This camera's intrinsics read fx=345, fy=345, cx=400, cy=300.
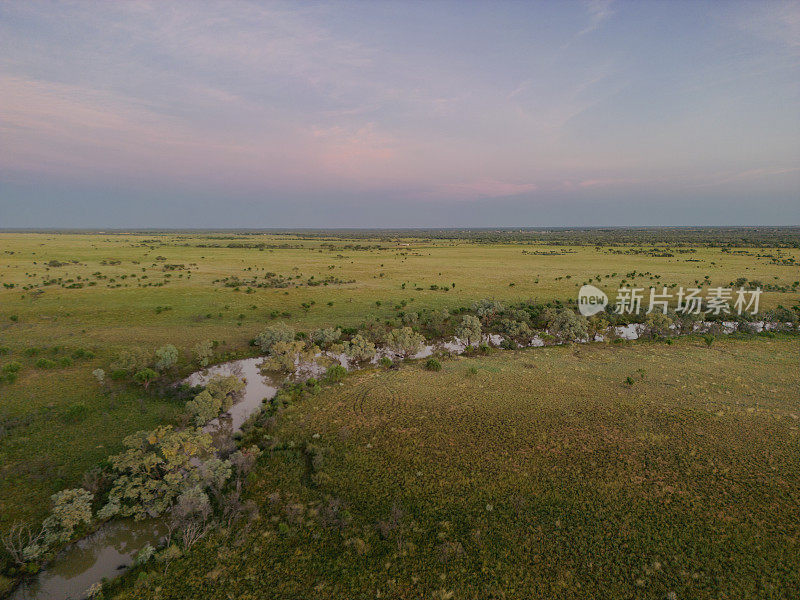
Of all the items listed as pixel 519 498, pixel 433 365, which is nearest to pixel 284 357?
pixel 433 365

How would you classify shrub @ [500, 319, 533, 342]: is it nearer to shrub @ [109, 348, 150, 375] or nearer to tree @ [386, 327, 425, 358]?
tree @ [386, 327, 425, 358]

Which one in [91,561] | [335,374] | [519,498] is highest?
[335,374]

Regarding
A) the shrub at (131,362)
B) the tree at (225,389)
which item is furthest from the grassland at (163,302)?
the tree at (225,389)

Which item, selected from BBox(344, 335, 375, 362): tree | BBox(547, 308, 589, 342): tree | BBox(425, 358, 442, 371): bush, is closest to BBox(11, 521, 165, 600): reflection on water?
BBox(344, 335, 375, 362): tree

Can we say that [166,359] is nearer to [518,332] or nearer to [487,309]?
[518,332]

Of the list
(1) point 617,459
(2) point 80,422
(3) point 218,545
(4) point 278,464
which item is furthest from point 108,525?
(1) point 617,459
